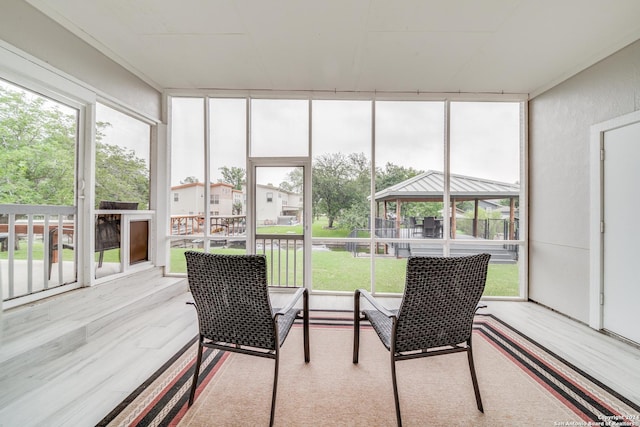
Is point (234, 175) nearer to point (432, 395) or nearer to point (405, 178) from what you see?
point (405, 178)

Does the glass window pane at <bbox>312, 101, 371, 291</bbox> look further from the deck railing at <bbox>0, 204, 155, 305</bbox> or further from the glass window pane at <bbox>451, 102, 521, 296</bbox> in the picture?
the deck railing at <bbox>0, 204, 155, 305</bbox>

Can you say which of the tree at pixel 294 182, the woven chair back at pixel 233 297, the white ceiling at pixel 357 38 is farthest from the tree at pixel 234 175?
the woven chair back at pixel 233 297

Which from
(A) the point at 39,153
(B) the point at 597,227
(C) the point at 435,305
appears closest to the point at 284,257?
(C) the point at 435,305

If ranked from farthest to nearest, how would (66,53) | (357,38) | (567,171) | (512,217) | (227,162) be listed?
(227,162), (512,217), (567,171), (357,38), (66,53)

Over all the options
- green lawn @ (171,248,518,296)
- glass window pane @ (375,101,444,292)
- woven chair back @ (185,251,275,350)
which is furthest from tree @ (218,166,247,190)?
woven chair back @ (185,251,275,350)

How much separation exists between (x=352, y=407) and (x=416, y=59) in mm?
3245

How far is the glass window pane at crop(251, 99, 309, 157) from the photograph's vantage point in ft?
12.0

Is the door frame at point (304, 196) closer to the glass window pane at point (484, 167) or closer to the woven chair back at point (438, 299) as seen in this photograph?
the glass window pane at point (484, 167)

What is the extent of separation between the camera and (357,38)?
247 centimetres

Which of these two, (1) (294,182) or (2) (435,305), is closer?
(2) (435,305)

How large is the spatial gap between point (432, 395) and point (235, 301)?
1.40m

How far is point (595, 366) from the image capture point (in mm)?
1982

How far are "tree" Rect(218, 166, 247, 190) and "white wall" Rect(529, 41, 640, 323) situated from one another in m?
3.99

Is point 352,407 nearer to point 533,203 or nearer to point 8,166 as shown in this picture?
point 8,166
